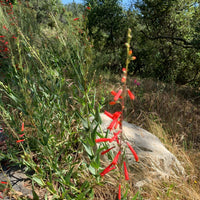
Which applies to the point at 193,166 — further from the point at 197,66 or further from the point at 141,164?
the point at 197,66

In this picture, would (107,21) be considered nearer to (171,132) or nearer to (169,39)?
(169,39)

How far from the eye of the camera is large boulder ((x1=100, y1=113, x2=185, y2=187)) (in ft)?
6.50

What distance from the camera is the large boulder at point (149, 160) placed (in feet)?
6.50

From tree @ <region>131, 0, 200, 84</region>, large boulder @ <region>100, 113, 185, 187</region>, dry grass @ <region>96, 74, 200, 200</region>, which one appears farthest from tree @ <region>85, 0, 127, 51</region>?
large boulder @ <region>100, 113, 185, 187</region>

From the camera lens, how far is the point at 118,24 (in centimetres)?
662

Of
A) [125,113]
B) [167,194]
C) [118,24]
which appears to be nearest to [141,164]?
[167,194]

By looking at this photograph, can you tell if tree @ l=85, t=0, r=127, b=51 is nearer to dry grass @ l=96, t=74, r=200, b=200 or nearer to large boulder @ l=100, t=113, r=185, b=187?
dry grass @ l=96, t=74, r=200, b=200

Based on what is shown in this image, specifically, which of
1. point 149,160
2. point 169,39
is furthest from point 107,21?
point 149,160

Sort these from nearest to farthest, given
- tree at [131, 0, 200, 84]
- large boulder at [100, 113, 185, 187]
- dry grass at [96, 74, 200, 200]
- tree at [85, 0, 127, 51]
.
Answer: dry grass at [96, 74, 200, 200]
large boulder at [100, 113, 185, 187]
tree at [131, 0, 200, 84]
tree at [85, 0, 127, 51]

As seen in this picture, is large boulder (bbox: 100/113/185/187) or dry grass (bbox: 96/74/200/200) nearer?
dry grass (bbox: 96/74/200/200)

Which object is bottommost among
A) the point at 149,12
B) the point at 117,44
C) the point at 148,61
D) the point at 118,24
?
the point at 148,61

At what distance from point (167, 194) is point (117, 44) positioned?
21.0ft

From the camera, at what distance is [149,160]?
6.72ft

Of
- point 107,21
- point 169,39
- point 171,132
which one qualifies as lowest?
point 171,132
